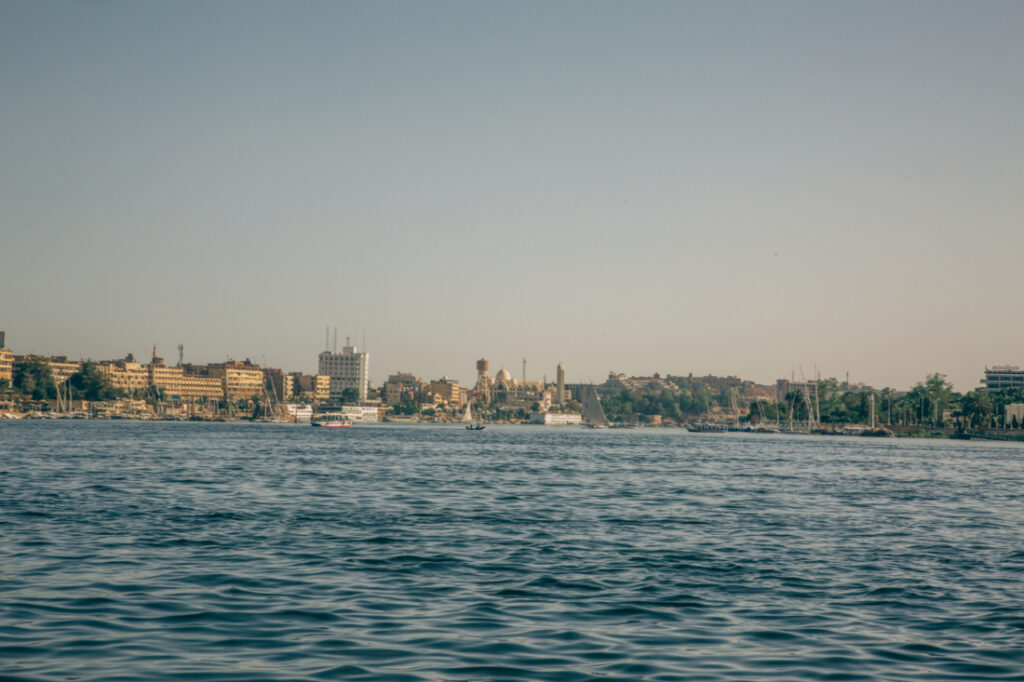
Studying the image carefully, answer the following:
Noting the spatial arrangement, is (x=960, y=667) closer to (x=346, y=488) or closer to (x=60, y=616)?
(x=60, y=616)

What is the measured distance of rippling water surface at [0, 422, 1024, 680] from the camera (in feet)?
44.6

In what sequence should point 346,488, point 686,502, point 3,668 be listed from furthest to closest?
1. point 346,488
2. point 686,502
3. point 3,668

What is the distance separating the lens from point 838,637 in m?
15.4

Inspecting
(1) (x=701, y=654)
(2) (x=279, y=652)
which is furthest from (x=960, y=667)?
(2) (x=279, y=652)

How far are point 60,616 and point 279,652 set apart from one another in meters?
4.43

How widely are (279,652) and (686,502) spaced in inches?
1111

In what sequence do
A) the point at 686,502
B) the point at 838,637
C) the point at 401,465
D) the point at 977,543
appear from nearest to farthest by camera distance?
the point at 838,637 → the point at 977,543 → the point at 686,502 → the point at 401,465

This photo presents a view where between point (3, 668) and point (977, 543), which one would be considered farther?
point (977, 543)

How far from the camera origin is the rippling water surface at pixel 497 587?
13.6 metres

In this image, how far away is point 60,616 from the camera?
15.8 meters

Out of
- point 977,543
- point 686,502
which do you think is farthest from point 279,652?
point 686,502

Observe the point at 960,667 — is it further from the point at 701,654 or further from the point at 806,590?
the point at 806,590

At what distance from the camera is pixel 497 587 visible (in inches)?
755

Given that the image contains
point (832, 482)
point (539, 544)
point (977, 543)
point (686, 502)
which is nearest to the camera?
point (539, 544)
